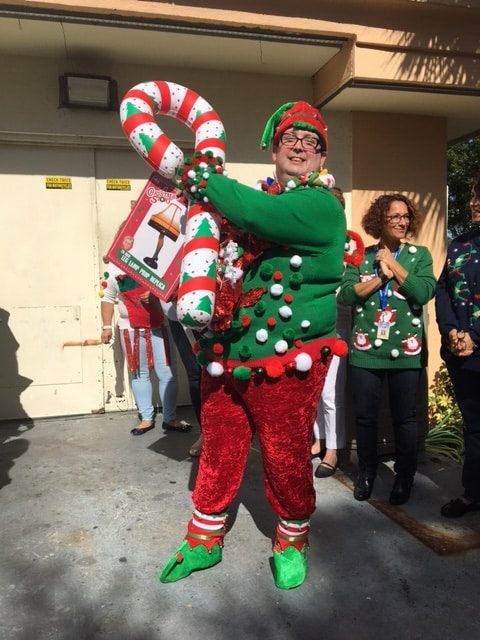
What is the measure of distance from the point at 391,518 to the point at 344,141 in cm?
346

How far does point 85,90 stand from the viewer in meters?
4.30

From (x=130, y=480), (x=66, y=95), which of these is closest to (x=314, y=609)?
(x=130, y=480)

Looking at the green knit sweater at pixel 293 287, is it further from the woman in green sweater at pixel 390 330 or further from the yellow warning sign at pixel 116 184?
the yellow warning sign at pixel 116 184

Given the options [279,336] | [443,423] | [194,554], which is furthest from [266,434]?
[443,423]

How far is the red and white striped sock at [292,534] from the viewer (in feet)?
7.50

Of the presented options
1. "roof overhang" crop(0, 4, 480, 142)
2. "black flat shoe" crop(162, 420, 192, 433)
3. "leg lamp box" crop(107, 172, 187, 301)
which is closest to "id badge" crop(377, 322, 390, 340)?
"leg lamp box" crop(107, 172, 187, 301)

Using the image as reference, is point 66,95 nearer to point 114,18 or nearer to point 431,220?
point 114,18

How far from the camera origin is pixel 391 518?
2906 millimetres

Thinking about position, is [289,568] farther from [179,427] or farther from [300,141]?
[179,427]

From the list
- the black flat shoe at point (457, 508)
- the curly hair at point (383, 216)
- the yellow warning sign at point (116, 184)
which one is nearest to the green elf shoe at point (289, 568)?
the black flat shoe at point (457, 508)

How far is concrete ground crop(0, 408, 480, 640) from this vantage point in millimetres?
2053

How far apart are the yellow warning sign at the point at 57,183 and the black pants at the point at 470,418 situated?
3448mm

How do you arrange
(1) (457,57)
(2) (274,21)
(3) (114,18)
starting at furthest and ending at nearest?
(1) (457,57), (2) (274,21), (3) (114,18)

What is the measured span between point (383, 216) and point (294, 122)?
3.89 feet
